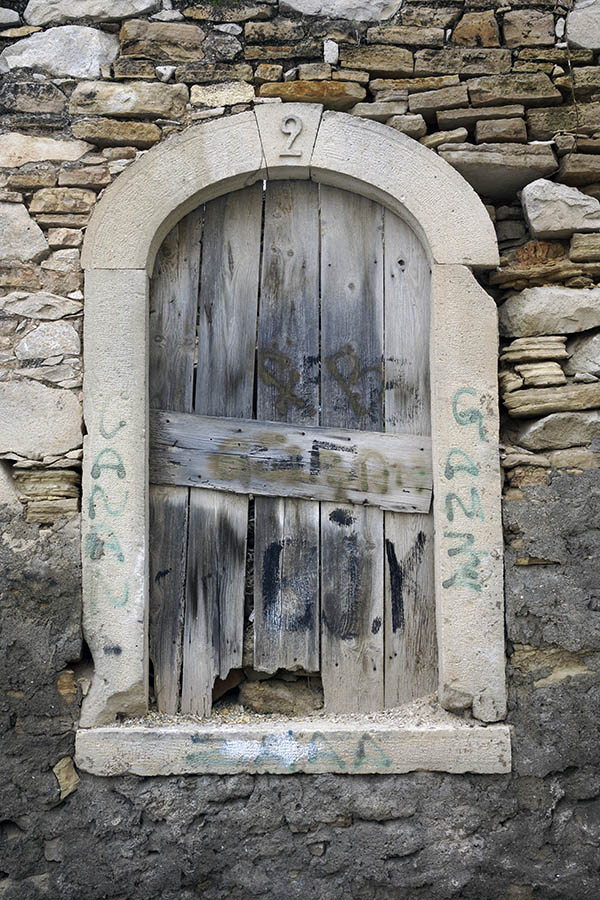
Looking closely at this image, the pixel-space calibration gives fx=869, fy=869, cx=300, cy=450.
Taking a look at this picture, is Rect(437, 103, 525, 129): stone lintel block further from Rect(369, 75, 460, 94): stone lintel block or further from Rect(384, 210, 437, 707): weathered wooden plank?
Rect(384, 210, 437, 707): weathered wooden plank

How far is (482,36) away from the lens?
136 inches

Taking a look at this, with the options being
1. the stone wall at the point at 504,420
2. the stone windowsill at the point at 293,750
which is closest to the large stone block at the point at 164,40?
the stone wall at the point at 504,420

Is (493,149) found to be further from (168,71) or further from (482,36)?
(168,71)

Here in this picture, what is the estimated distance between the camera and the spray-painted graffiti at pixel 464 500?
10.5ft

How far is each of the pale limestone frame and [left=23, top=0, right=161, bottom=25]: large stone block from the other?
22.2 inches

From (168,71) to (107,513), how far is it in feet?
5.68

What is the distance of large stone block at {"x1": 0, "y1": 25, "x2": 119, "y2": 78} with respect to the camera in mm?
3389

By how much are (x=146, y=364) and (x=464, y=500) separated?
130cm

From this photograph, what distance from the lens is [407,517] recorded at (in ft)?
11.1

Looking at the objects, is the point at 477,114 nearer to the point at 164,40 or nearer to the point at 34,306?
the point at 164,40

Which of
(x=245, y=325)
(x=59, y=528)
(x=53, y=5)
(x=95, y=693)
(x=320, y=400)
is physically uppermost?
(x=53, y=5)

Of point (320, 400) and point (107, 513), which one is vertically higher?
point (320, 400)

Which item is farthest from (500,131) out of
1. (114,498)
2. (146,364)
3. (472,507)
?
(114,498)

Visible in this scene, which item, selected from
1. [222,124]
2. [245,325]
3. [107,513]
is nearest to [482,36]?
[222,124]
